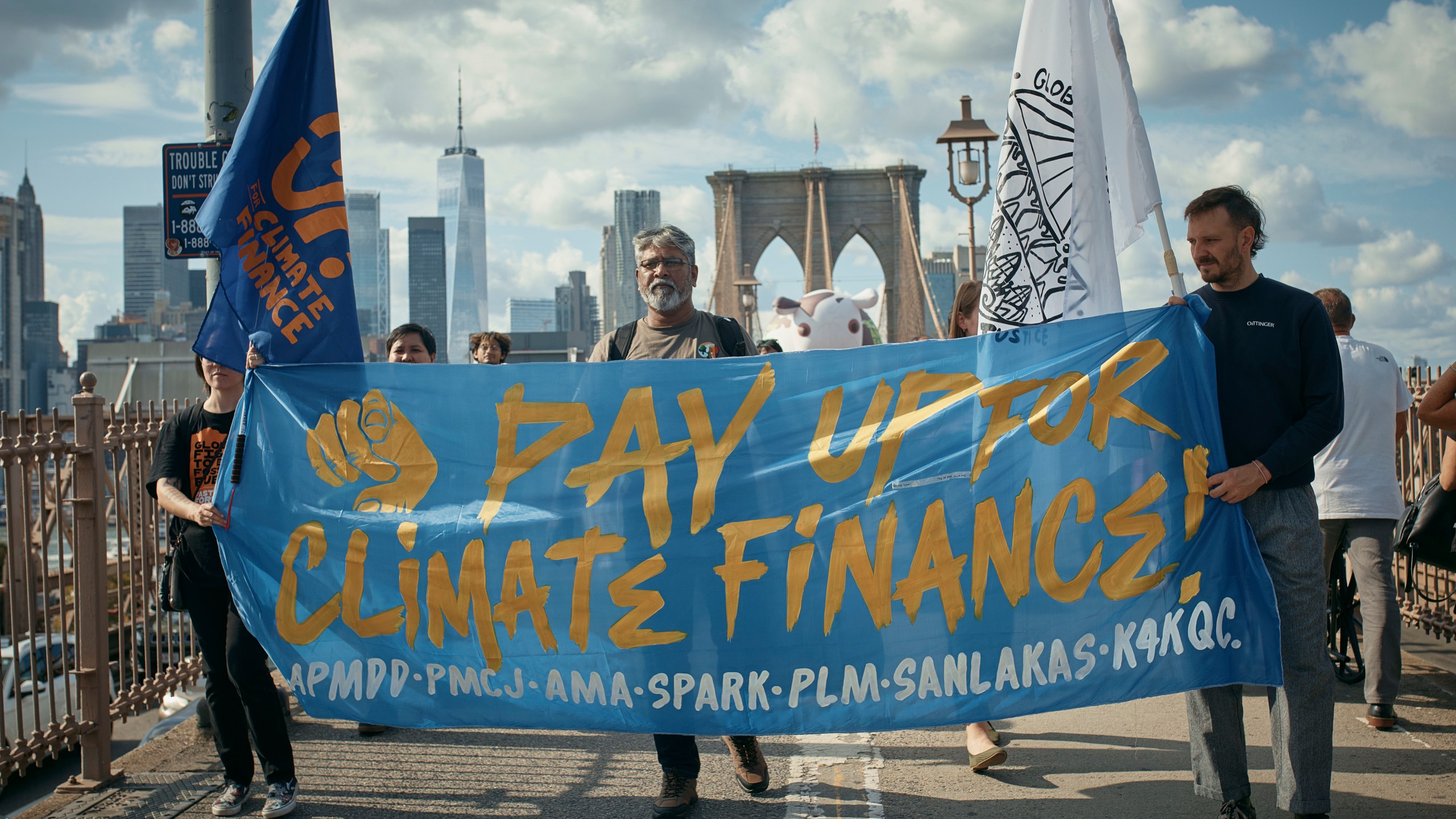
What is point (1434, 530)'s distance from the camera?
404 cm

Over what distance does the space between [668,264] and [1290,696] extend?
2227mm

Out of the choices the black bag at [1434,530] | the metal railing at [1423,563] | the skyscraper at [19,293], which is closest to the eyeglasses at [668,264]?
the black bag at [1434,530]

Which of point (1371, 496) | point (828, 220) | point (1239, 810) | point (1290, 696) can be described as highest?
point (828, 220)

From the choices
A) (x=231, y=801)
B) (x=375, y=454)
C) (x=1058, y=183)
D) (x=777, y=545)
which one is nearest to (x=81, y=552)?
(x=231, y=801)

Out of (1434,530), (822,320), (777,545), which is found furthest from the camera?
(822,320)

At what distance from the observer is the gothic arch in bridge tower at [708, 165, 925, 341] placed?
2618 inches

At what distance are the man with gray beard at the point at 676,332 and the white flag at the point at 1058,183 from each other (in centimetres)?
89

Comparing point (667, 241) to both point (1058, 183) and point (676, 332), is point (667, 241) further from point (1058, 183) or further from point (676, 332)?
point (1058, 183)

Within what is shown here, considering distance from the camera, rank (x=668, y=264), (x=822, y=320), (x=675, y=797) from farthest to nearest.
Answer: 1. (x=822, y=320)
2. (x=668, y=264)
3. (x=675, y=797)

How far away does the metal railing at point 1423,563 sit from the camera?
482 centimetres

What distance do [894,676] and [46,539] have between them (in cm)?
305

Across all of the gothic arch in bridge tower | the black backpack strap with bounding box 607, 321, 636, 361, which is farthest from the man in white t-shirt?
the gothic arch in bridge tower

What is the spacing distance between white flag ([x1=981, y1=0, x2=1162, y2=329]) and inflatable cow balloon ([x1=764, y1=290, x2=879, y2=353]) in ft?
58.8

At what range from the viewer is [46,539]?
373 centimetres
